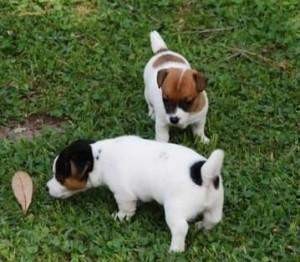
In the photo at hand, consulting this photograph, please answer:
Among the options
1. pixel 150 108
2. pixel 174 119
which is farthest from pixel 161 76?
pixel 150 108

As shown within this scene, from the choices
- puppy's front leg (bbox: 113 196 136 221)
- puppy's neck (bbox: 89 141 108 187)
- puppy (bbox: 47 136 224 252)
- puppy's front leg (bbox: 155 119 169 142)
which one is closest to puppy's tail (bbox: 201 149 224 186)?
puppy (bbox: 47 136 224 252)

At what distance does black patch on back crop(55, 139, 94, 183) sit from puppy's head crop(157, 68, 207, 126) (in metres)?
0.81

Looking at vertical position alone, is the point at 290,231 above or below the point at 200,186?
below

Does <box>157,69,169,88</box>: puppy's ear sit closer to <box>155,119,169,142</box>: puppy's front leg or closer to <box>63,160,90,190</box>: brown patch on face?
<box>155,119,169,142</box>: puppy's front leg

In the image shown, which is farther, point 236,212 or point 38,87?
point 38,87

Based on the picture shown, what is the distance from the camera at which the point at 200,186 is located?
5.47m

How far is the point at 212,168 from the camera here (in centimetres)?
535

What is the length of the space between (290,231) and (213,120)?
173 centimetres

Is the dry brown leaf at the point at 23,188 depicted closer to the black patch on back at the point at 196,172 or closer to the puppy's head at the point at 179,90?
the puppy's head at the point at 179,90

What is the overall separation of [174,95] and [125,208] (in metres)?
1.05

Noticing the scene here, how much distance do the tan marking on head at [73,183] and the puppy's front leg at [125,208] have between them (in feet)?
0.98

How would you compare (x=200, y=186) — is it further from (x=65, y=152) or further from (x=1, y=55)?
(x=1, y=55)

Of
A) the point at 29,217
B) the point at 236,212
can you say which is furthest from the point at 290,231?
Answer: the point at 29,217

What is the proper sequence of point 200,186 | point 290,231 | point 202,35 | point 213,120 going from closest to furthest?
point 200,186
point 290,231
point 213,120
point 202,35
